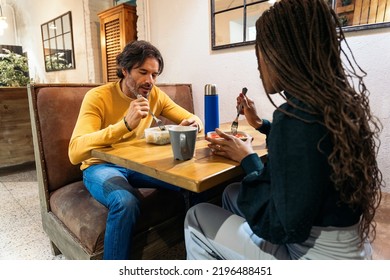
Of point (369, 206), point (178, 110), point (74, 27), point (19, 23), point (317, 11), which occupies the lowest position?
point (369, 206)

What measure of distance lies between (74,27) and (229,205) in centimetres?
438

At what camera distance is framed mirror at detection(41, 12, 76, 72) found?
4461 millimetres

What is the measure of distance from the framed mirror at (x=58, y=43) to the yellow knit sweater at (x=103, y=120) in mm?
3628

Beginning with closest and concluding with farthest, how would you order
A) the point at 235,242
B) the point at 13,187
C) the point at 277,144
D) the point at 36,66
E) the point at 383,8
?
the point at 277,144 < the point at 235,242 < the point at 383,8 < the point at 13,187 < the point at 36,66

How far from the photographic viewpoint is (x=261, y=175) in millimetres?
671

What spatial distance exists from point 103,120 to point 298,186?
1.00 meters

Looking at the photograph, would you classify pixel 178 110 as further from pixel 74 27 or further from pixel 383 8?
pixel 74 27

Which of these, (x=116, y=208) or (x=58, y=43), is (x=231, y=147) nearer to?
(x=116, y=208)

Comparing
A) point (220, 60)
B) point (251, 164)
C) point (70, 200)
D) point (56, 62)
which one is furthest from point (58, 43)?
point (251, 164)

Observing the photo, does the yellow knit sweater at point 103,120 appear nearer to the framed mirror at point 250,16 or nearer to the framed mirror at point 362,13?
the framed mirror at point 250,16

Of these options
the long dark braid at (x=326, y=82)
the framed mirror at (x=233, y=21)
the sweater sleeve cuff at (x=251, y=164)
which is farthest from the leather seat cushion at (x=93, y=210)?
the framed mirror at (x=233, y=21)

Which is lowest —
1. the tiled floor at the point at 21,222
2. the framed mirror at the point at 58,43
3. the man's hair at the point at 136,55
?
the tiled floor at the point at 21,222

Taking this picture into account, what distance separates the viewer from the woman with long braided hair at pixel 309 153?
56 cm
